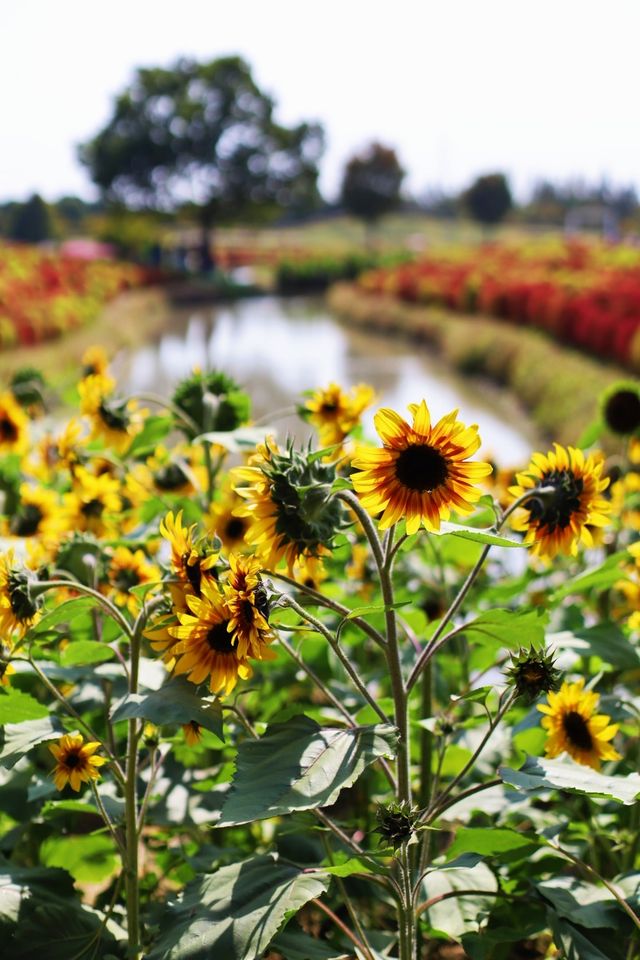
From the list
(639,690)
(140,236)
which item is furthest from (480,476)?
(140,236)

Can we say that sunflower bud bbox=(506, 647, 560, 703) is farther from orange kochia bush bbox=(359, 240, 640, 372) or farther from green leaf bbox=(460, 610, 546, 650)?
orange kochia bush bbox=(359, 240, 640, 372)

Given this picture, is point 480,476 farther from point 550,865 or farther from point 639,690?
point 639,690

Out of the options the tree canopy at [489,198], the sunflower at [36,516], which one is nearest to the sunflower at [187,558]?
the sunflower at [36,516]

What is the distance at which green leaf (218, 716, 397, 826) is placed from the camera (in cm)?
96

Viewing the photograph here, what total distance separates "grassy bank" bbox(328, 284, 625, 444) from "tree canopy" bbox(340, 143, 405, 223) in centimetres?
2466

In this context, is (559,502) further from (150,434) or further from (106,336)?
(106,336)

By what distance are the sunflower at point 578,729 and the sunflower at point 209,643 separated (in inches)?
19.4

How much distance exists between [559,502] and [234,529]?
634 millimetres

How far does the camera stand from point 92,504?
1949 millimetres

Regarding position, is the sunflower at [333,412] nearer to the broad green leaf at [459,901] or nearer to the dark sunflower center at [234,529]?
the dark sunflower center at [234,529]

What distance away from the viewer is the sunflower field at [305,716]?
1.03 m

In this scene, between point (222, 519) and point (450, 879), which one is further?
point (222, 519)

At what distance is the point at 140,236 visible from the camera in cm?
3647

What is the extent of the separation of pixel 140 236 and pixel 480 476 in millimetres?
37142
